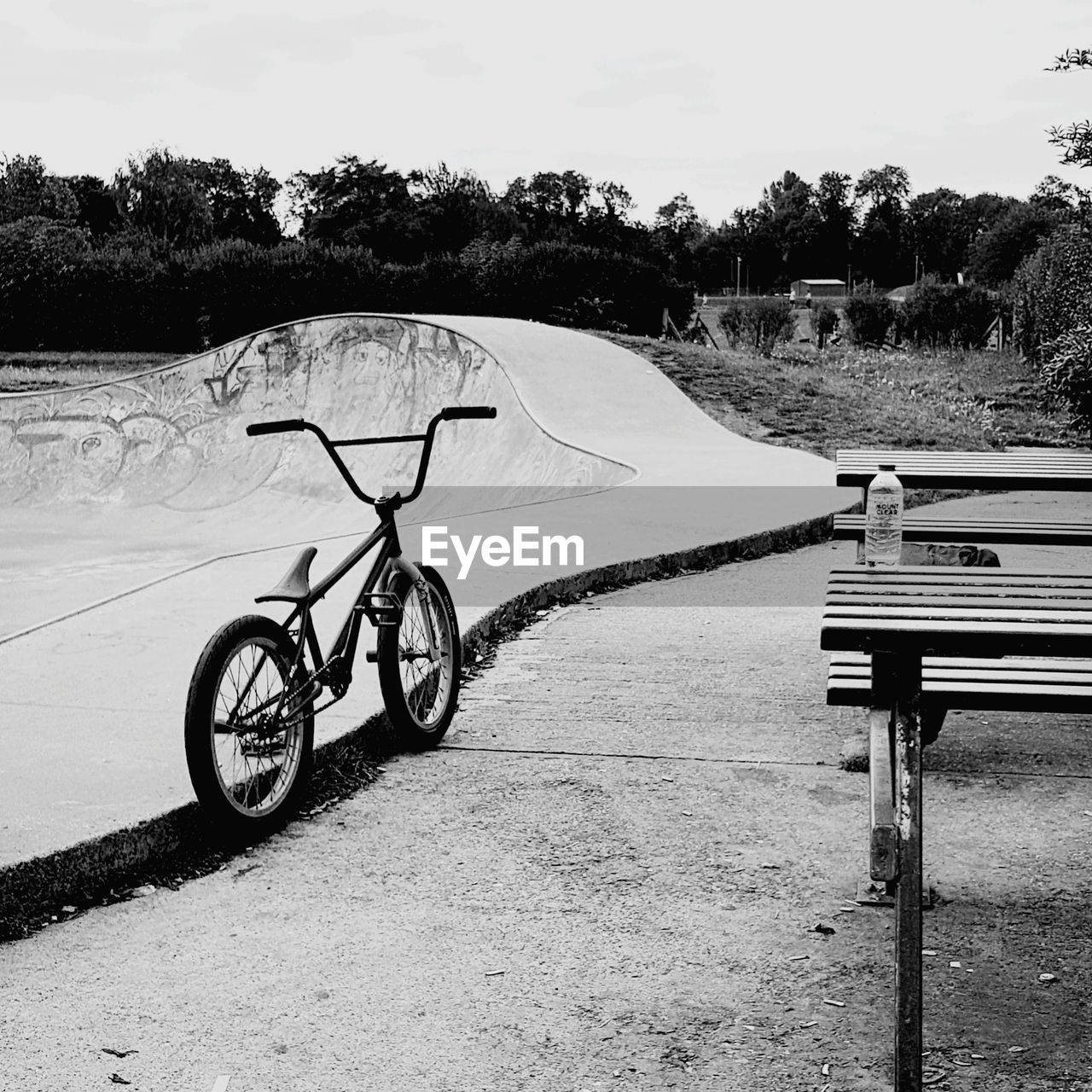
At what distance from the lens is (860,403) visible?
69.9ft

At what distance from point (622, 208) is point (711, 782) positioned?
77.1 m

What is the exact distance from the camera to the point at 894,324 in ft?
150

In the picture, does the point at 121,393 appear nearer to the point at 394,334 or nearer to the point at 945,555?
the point at 394,334

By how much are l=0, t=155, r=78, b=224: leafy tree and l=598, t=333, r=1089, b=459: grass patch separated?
2757cm

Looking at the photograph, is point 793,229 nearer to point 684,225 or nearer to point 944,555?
point 684,225

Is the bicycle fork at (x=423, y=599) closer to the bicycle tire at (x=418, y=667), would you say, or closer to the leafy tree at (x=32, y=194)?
the bicycle tire at (x=418, y=667)

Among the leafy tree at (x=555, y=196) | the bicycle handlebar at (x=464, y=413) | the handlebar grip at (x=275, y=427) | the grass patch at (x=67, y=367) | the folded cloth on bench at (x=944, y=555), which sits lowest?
the folded cloth on bench at (x=944, y=555)

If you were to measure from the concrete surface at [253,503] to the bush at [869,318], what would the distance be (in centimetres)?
2043

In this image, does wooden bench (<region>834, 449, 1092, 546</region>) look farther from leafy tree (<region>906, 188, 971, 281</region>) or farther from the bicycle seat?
leafy tree (<region>906, 188, 971, 281</region>)

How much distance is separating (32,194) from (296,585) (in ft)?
196

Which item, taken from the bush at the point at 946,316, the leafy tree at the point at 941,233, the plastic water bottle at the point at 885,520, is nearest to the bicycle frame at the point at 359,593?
the plastic water bottle at the point at 885,520

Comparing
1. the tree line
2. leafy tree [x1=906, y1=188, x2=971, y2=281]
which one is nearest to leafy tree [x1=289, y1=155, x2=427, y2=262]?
the tree line

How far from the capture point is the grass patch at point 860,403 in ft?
61.2

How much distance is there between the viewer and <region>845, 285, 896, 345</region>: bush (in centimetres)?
4166
